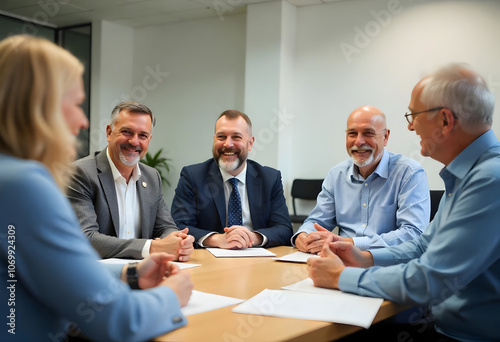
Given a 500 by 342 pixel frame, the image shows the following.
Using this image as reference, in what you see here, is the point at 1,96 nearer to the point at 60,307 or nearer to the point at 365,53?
the point at 60,307

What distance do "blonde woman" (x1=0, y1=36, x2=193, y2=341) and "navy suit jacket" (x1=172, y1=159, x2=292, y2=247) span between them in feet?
6.44

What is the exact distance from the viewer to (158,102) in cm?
783

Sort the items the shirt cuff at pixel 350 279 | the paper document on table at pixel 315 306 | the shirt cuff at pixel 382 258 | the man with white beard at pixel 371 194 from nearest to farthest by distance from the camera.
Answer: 1. the paper document on table at pixel 315 306
2. the shirt cuff at pixel 350 279
3. the shirt cuff at pixel 382 258
4. the man with white beard at pixel 371 194

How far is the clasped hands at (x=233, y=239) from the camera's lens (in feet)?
8.59

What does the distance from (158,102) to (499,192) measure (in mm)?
6785

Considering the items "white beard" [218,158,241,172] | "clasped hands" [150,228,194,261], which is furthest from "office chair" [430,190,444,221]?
"clasped hands" [150,228,194,261]

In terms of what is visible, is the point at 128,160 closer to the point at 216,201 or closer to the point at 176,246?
the point at 216,201

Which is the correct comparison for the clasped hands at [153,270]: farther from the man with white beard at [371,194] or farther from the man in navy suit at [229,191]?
the man in navy suit at [229,191]

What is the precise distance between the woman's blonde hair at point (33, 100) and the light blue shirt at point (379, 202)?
1874 mm

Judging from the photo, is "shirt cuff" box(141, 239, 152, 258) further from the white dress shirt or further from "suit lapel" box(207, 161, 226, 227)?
"suit lapel" box(207, 161, 226, 227)

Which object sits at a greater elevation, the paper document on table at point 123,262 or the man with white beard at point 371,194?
the man with white beard at point 371,194

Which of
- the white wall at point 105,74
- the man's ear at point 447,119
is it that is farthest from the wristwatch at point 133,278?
the white wall at point 105,74

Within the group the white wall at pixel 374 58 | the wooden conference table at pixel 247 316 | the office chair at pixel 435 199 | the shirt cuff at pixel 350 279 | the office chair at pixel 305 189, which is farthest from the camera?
the office chair at pixel 305 189

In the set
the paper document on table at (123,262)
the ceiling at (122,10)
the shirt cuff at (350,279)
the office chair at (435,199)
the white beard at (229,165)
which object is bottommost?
the paper document on table at (123,262)
